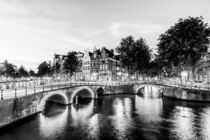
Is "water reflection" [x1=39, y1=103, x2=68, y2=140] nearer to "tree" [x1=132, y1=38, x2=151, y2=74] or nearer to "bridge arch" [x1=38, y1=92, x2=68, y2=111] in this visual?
"bridge arch" [x1=38, y1=92, x2=68, y2=111]

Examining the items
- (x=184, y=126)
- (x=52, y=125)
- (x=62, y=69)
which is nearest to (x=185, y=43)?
(x=184, y=126)

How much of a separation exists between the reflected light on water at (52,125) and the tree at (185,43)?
35942 millimetres

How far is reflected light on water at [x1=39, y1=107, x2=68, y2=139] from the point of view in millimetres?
17286

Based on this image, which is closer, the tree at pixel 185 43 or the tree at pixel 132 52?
the tree at pixel 185 43

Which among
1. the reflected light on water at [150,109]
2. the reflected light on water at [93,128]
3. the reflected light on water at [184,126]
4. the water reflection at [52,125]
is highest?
the water reflection at [52,125]

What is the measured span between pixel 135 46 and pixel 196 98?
33742 millimetres

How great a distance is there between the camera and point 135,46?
2537 inches

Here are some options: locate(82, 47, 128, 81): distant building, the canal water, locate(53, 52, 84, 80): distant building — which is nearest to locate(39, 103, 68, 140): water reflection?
the canal water

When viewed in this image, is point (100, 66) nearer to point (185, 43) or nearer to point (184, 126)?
point (185, 43)

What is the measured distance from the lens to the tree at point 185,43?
4284cm

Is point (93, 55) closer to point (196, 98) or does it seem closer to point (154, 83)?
point (154, 83)

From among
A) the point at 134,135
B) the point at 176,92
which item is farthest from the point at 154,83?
the point at 134,135

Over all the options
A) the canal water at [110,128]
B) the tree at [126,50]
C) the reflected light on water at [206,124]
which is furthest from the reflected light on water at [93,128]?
the tree at [126,50]

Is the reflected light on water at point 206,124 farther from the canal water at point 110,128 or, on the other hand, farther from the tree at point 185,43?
the tree at point 185,43
